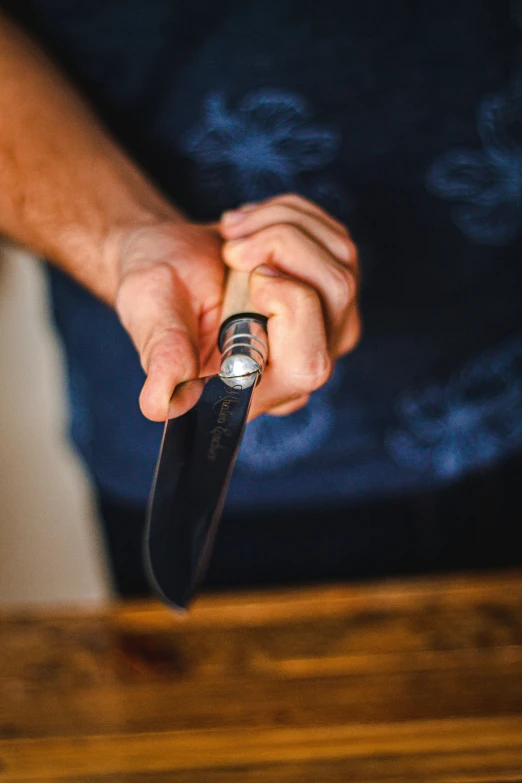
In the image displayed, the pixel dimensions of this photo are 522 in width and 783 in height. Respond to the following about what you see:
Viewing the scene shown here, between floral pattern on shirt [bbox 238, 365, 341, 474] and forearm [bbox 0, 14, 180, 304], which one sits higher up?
forearm [bbox 0, 14, 180, 304]

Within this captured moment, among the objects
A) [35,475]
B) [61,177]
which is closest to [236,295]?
[61,177]

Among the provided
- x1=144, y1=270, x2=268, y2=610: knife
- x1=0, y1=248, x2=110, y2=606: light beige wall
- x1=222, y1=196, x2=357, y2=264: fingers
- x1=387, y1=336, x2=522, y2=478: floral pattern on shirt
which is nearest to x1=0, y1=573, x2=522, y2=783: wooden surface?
x1=387, y1=336, x2=522, y2=478: floral pattern on shirt

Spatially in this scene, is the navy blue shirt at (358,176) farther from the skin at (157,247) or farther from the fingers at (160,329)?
the fingers at (160,329)

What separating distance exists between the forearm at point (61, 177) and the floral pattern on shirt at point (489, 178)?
0.72ft

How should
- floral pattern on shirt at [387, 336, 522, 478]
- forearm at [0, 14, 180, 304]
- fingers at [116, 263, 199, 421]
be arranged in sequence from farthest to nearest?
floral pattern on shirt at [387, 336, 522, 478] < forearm at [0, 14, 180, 304] < fingers at [116, 263, 199, 421]

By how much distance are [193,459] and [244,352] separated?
0.06 meters

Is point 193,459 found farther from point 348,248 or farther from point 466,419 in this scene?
point 466,419

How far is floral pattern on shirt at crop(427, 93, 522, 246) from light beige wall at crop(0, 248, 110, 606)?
2.74 feet

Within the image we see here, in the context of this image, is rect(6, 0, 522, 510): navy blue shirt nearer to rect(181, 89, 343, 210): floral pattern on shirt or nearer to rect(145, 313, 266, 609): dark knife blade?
rect(181, 89, 343, 210): floral pattern on shirt

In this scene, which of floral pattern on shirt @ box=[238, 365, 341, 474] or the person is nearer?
the person

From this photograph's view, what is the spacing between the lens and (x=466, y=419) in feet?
2.03

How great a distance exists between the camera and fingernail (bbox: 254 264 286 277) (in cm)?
39

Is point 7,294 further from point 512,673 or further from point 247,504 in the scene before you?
point 512,673

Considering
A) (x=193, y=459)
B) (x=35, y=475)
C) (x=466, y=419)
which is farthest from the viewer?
(x=35, y=475)
